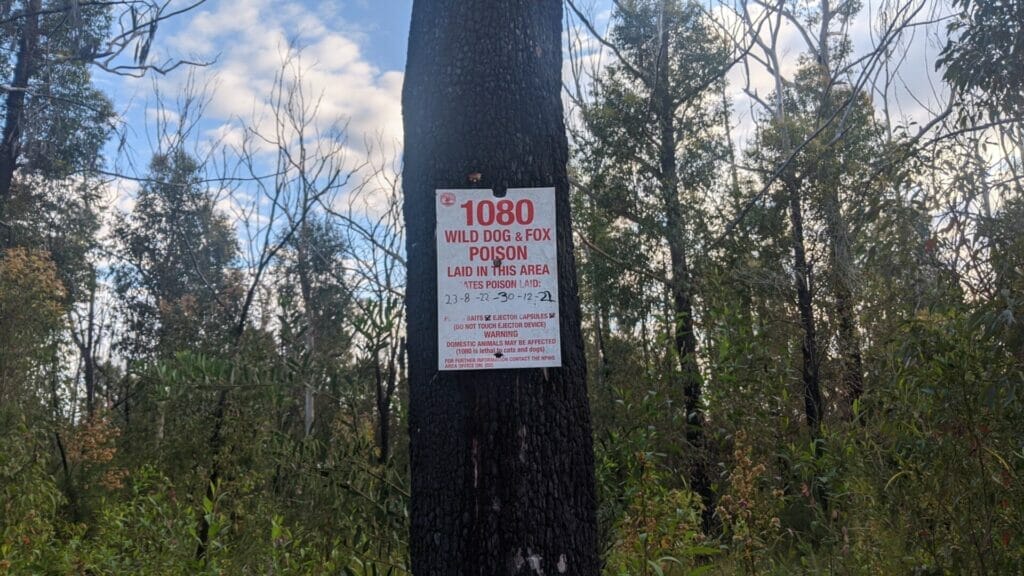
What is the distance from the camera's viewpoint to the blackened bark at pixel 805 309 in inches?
512

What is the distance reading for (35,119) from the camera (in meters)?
14.4

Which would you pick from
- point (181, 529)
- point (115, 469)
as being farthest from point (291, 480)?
point (115, 469)

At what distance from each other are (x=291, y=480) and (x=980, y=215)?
380 centimetres

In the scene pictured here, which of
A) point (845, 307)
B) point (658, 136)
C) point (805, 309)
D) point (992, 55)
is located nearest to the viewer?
point (992, 55)

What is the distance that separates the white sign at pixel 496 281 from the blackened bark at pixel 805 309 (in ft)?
35.4

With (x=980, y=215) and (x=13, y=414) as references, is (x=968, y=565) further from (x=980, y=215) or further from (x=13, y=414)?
(x=13, y=414)

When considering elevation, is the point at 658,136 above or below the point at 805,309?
above

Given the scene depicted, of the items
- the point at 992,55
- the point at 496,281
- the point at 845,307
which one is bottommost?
the point at 496,281

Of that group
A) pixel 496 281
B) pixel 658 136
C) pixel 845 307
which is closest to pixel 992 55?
pixel 496 281

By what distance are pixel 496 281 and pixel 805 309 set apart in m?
13.2

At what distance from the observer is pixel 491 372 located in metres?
1.93

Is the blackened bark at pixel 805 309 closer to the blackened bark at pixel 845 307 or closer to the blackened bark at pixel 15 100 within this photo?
the blackened bark at pixel 845 307

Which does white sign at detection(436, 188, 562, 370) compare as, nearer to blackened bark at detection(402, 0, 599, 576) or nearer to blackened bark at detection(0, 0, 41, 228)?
blackened bark at detection(402, 0, 599, 576)

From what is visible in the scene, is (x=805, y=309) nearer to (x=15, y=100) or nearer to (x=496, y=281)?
(x=496, y=281)
